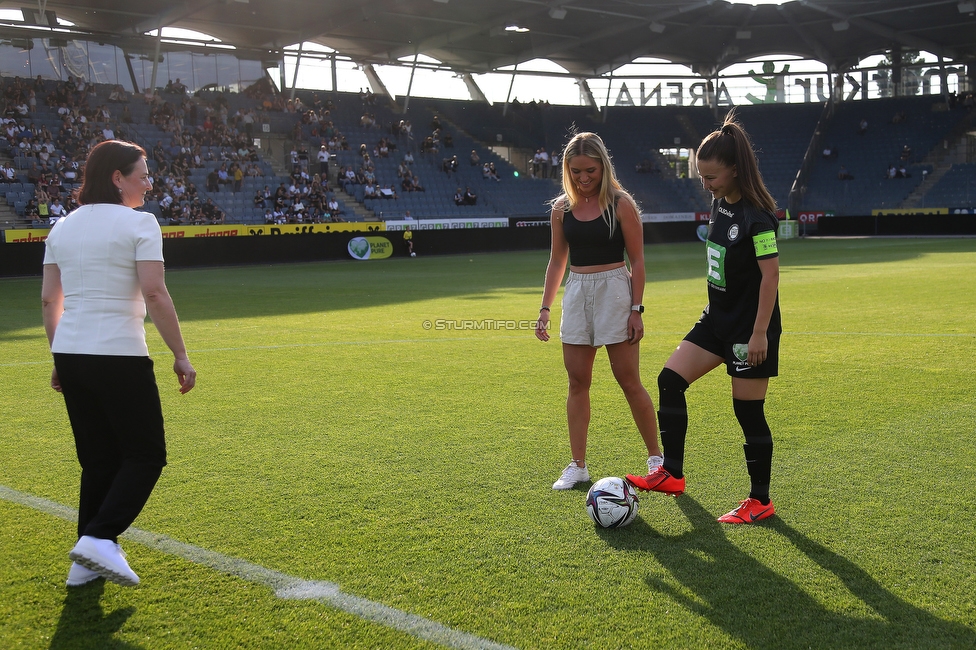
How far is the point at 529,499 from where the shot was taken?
4.72 m

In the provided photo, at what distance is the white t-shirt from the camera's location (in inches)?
140

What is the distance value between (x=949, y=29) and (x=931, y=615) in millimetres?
51077

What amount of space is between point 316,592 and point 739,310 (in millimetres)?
2395

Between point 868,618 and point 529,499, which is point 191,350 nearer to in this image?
point 529,499

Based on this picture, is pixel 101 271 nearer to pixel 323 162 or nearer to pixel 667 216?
pixel 323 162

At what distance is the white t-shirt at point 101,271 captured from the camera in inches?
140

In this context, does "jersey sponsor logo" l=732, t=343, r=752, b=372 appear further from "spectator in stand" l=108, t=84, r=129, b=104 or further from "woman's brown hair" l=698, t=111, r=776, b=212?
"spectator in stand" l=108, t=84, r=129, b=104

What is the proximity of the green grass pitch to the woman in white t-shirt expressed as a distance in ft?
1.28

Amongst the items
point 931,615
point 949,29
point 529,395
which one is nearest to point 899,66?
point 949,29

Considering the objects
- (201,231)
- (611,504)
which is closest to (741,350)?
(611,504)

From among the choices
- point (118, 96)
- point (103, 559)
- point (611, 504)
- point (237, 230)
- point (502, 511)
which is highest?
point (118, 96)

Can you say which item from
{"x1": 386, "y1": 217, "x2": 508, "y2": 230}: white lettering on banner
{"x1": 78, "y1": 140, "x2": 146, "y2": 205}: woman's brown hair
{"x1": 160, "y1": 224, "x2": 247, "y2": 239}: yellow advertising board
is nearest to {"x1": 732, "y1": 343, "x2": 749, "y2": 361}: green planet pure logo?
{"x1": 78, "y1": 140, "x2": 146, "y2": 205}: woman's brown hair

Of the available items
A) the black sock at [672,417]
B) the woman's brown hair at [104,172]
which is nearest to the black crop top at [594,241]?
the black sock at [672,417]

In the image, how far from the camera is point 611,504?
4.25 m
